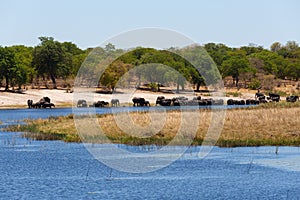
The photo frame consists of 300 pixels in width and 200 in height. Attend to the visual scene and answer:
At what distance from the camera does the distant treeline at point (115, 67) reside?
121 meters

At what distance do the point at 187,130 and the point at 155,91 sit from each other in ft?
284

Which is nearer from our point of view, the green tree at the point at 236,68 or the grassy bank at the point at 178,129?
the grassy bank at the point at 178,129

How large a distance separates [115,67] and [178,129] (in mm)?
79413

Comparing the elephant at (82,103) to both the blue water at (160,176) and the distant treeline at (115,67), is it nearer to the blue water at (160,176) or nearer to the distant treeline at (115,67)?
the distant treeline at (115,67)

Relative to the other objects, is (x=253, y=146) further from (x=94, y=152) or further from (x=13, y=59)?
(x=13, y=59)

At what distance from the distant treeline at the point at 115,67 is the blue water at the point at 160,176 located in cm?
7930

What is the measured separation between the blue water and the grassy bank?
2581mm

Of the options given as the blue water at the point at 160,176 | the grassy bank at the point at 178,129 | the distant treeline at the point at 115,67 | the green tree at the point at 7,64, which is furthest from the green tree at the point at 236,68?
the blue water at the point at 160,176

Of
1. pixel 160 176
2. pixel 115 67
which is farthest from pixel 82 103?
pixel 160 176

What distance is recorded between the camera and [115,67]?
12812 centimetres

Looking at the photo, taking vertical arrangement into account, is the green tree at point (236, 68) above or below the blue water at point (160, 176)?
above

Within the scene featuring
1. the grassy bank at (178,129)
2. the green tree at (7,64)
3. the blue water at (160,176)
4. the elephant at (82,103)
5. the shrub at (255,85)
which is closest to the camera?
the blue water at (160,176)

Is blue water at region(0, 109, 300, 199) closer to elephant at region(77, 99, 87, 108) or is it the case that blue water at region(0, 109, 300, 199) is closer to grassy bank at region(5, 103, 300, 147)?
grassy bank at region(5, 103, 300, 147)

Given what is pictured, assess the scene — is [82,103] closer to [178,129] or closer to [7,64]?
[7,64]
